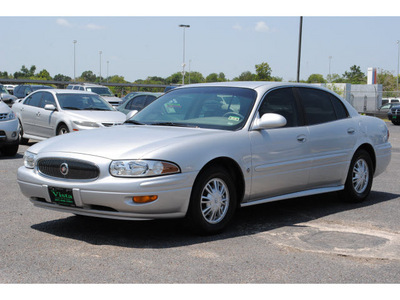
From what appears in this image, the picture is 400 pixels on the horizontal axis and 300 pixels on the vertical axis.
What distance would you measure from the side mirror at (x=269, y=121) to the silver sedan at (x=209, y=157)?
0.03 feet

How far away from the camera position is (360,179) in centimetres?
804

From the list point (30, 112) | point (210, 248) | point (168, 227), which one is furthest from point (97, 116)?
point (210, 248)

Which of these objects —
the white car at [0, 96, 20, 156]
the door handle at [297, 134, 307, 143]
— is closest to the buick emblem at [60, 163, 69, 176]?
the door handle at [297, 134, 307, 143]

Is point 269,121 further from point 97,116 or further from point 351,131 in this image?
point 97,116

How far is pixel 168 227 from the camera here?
6273mm

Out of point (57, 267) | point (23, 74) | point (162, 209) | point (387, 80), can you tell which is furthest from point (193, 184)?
point (23, 74)

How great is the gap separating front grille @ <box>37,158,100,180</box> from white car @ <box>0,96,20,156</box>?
6.91 metres

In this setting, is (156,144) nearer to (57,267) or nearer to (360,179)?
(57,267)

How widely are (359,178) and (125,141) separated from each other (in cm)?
359

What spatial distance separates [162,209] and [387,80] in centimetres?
10617

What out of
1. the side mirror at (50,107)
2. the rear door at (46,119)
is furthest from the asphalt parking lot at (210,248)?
the rear door at (46,119)

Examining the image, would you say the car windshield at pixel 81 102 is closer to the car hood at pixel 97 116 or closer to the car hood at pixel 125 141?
the car hood at pixel 97 116

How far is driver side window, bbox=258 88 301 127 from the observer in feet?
22.3

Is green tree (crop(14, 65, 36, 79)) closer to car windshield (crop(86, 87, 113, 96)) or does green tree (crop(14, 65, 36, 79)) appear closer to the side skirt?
car windshield (crop(86, 87, 113, 96))
